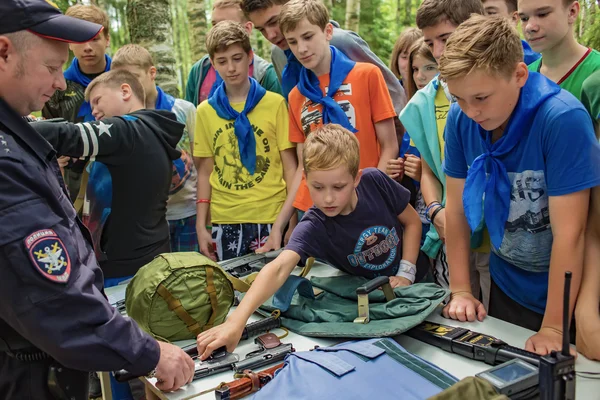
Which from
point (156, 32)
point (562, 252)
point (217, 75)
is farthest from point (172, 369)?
point (156, 32)

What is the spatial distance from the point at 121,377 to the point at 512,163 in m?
1.55

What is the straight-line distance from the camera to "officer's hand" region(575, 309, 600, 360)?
170cm

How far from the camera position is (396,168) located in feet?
9.97

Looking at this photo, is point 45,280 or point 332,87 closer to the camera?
point 45,280

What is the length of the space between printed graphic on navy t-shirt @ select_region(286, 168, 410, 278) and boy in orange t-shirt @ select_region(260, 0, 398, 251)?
589mm

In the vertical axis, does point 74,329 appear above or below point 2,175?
below

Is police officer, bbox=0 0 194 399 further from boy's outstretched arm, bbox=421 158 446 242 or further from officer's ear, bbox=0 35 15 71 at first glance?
boy's outstretched arm, bbox=421 158 446 242

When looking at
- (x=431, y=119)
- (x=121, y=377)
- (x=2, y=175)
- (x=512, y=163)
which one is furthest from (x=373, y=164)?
(x=2, y=175)

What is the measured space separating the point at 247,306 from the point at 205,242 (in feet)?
5.35

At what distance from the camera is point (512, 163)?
194cm

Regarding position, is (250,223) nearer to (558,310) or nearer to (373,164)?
(373,164)

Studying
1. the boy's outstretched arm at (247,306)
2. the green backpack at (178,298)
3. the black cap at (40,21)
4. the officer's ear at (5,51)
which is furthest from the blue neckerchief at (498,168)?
the officer's ear at (5,51)

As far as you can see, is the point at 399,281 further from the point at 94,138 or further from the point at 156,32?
the point at 156,32

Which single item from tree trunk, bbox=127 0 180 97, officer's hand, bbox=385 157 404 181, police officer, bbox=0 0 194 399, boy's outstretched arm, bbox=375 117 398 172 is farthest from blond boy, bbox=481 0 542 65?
tree trunk, bbox=127 0 180 97
